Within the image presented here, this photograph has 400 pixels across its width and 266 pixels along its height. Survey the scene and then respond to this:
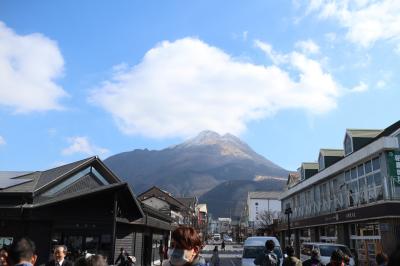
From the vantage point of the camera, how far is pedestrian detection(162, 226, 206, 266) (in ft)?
11.9

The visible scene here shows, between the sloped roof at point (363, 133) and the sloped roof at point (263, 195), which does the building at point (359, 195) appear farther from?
the sloped roof at point (263, 195)

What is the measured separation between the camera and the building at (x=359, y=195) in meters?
23.8

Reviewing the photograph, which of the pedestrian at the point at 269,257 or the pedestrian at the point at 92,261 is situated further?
the pedestrian at the point at 269,257

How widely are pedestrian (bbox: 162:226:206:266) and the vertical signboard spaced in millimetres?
22805

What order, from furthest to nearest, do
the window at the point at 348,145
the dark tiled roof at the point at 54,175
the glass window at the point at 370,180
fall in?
the window at the point at 348,145
the glass window at the point at 370,180
the dark tiled roof at the point at 54,175

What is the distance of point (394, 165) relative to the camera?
2394 centimetres

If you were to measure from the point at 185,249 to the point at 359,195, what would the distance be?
27.2 metres

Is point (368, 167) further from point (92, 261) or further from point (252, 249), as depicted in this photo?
point (92, 261)

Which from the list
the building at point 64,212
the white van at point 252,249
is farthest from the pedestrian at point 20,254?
the white van at point 252,249

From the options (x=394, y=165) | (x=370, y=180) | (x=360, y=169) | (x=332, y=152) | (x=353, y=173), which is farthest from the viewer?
(x=332, y=152)

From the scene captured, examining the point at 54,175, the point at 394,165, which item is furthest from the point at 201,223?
the point at 54,175

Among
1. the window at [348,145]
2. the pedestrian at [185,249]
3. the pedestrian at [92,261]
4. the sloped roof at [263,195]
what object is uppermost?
the sloped roof at [263,195]

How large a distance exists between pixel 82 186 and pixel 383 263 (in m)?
19.1

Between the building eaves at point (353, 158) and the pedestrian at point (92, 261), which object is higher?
the building eaves at point (353, 158)
